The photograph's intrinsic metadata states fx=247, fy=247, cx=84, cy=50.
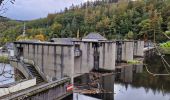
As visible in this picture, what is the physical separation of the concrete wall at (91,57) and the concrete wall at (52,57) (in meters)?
5.33

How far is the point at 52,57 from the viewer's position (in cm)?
1866

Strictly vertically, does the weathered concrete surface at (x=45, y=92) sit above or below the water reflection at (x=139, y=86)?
above

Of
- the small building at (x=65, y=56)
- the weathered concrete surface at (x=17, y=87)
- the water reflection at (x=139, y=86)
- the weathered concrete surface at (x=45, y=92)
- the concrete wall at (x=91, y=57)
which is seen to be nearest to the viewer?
the weathered concrete surface at (x=45, y=92)

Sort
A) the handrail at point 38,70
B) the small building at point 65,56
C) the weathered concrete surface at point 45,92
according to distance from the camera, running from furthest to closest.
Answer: the handrail at point 38,70 → the small building at point 65,56 → the weathered concrete surface at point 45,92

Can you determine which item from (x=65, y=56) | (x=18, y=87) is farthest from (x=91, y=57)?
(x=18, y=87)

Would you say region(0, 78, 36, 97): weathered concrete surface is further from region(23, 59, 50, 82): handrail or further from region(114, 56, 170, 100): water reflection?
region(114, 56, 170, 100): water reflection

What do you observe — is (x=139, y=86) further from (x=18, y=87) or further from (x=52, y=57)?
(x=18, y=87)

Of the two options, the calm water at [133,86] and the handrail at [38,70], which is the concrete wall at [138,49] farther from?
the handrail at [38,70]

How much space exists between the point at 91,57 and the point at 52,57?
636cm

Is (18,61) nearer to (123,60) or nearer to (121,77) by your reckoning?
(121,77)

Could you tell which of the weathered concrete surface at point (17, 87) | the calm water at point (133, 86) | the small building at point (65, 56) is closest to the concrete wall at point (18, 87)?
the weathered concrete surface at point (17, 87)

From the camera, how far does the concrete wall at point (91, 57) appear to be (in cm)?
2412

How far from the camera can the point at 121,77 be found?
21672 millimetres

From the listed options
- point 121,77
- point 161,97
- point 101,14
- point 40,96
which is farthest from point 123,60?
point 101,14
